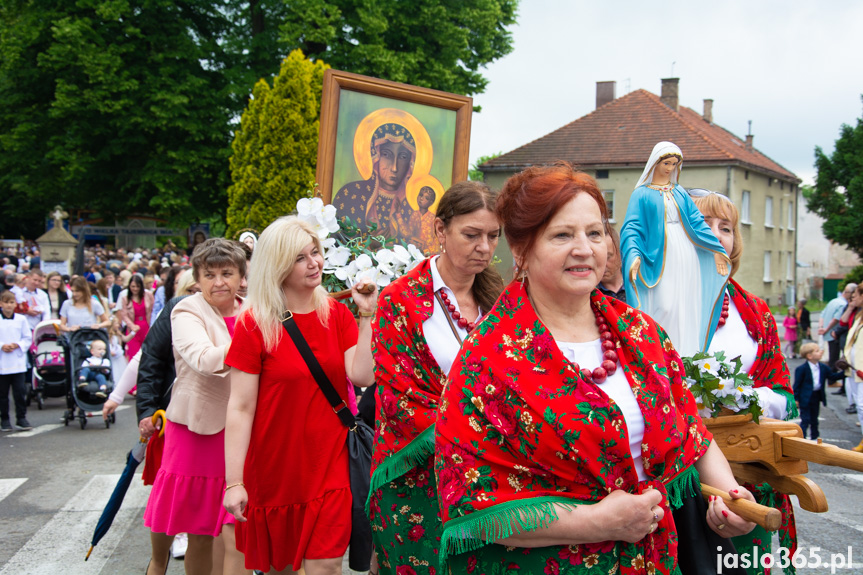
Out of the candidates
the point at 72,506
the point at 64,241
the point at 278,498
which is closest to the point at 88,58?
the point at 64,241

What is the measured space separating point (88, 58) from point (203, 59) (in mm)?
3568

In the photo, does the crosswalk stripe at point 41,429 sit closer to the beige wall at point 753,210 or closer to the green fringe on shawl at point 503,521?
the green fringe on shawl at point 503,521

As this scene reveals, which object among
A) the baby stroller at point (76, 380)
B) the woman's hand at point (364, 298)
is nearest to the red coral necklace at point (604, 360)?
the woman's hand at point (364, 298)

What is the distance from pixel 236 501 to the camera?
329 centimetres

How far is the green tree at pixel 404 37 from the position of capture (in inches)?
761

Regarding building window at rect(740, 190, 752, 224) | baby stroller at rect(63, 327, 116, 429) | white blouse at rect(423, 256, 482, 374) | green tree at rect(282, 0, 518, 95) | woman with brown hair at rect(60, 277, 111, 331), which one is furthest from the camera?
building window at rect(740, 190, 752, 224)

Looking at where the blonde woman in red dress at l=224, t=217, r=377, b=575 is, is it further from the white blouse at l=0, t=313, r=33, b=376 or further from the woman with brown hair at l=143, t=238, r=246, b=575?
the white blouse at l=0, t=313, r=33, b=376

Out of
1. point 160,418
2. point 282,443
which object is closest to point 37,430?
point 160,418

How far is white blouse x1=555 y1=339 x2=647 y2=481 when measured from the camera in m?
2.11

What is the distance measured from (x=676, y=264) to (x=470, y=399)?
197 centimetres

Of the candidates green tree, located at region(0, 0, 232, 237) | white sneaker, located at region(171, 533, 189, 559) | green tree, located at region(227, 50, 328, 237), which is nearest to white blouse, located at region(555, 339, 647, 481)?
white sneaker, located at region(171, 533, 189, 559)

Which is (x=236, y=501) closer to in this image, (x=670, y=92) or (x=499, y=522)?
(x=499, y=522)

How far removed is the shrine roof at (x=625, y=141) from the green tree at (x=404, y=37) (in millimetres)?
9624

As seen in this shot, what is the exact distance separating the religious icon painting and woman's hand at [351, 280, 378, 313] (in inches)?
84.7
